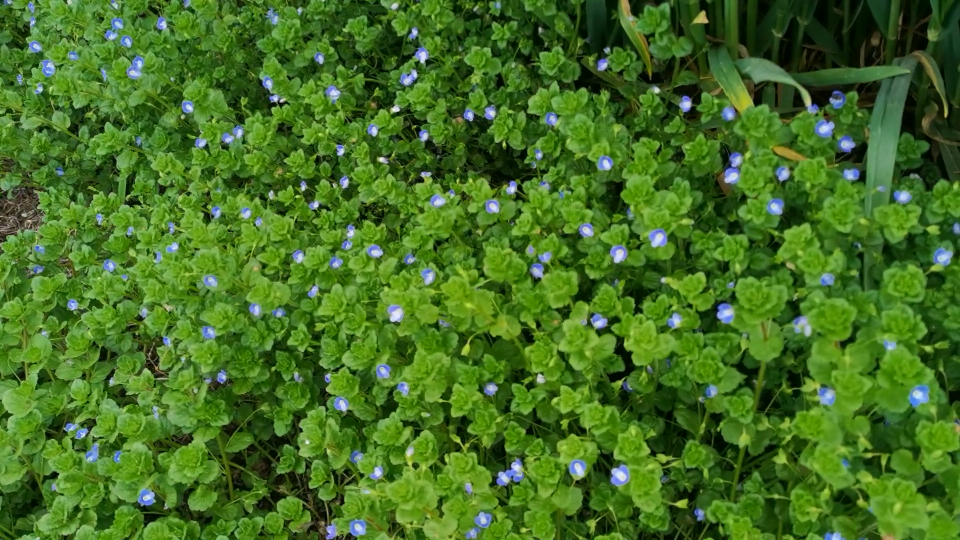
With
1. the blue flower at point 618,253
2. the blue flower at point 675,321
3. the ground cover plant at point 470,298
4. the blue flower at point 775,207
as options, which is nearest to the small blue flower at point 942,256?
the ground cover plant at point 470,298

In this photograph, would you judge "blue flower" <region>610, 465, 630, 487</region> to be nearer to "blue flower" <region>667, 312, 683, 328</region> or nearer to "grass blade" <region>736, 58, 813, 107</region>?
"blue flower" <region>667, 312, 683, 328</region>

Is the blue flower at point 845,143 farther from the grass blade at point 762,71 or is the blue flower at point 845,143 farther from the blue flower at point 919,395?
the blue flower at point 919,395

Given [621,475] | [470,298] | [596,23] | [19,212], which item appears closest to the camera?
[621,475]

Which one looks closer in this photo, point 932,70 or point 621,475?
point 621,475

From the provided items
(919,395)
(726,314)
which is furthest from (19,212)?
(919,395)

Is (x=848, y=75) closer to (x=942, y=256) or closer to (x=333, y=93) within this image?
(x=942, y=256)

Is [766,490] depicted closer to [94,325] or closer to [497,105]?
[497,105]
